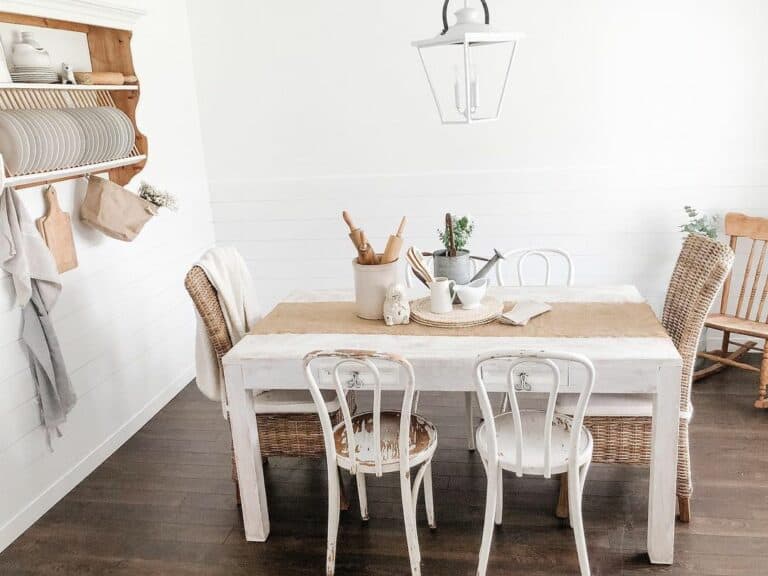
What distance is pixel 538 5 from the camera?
3916mm

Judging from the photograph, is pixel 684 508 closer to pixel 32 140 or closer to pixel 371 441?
pixel 371 441

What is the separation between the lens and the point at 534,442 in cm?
237

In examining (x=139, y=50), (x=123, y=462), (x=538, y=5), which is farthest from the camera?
(x=538, y=5)

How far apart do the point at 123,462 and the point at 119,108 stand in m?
1.67

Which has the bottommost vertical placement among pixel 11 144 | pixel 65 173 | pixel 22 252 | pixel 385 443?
pixel 385 443

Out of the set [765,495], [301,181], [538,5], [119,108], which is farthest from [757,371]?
[119,108]

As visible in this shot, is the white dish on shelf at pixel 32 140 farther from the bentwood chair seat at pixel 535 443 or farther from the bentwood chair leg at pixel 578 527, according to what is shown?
the bentwood chair leg at pixel 578 527

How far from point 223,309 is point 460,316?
92 cm

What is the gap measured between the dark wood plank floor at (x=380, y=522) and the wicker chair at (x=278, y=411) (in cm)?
30

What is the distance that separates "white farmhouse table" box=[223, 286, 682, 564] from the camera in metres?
2.33

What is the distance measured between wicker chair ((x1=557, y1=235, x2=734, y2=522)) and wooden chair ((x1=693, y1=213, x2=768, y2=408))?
3.66 feet

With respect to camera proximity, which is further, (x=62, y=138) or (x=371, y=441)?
(x=62, y=138)

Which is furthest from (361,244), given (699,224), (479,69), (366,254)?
(699,224)

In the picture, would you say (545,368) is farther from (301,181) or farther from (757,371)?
(301,181)
